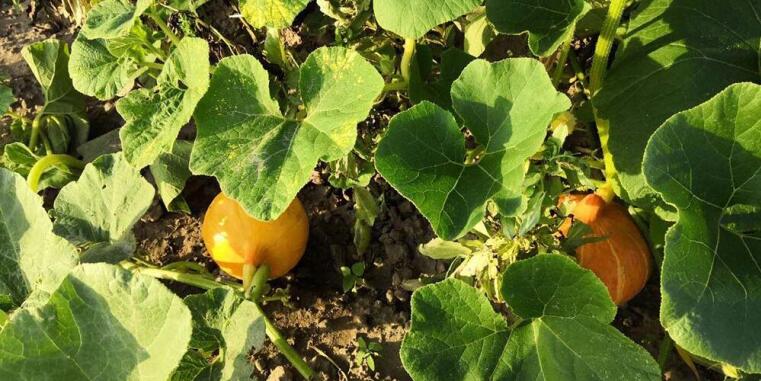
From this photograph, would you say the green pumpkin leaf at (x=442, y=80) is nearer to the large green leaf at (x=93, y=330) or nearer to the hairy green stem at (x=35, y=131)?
the large green leaf at (x=93, y=330)

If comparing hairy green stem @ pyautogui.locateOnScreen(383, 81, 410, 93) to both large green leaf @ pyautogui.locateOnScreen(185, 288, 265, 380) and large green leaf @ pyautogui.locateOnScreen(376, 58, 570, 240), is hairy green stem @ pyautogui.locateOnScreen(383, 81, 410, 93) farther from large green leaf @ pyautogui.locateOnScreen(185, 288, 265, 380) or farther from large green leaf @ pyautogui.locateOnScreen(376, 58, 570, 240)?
large green leaf @ pyautogui.locateOnScreen(185, 288, 265, 380)

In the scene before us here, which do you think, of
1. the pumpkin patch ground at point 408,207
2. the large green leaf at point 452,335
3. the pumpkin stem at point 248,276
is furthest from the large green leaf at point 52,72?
the large green leaf at point 452,335

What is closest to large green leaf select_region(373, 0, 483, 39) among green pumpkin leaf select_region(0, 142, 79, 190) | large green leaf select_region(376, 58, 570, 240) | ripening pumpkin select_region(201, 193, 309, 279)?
large green leaf select_region(376, 58, 570, 240)

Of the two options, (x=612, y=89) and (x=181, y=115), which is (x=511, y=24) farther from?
(x=181, y=115)

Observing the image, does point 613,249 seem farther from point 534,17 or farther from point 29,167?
point 29,167

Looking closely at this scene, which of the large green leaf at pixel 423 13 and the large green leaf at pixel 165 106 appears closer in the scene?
the large green leaf at pixel 423 13

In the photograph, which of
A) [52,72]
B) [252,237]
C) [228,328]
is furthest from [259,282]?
[52,72]
